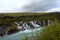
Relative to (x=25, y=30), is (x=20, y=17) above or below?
above

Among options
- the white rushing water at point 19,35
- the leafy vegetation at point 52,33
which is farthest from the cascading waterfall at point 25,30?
the leafy vegetation at point 52,33

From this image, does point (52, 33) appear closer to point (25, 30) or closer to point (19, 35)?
point (25, 30)

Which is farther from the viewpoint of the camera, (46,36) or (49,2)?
(49,2)

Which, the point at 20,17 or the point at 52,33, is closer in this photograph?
the point at 52,33

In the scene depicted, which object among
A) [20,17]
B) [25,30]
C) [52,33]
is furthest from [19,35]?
[52,33]

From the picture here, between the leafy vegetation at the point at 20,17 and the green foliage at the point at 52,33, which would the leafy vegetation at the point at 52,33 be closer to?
the green foliage at the point at 52,33

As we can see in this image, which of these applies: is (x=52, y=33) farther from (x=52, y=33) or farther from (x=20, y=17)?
(x=20, y=17)

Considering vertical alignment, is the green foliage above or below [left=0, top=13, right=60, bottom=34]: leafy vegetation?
below

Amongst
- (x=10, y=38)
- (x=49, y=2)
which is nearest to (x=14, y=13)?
(x=10, y=38)

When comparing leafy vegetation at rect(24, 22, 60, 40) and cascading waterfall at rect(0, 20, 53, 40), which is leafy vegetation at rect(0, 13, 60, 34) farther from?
leafy vegetation at rect(24, 22, 60, 40)

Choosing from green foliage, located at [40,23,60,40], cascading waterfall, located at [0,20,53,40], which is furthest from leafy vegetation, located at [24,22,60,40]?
cascading waterfall, located at [0,20,53,40]

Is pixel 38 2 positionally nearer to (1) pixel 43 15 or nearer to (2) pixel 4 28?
(1) pixel 43 15
